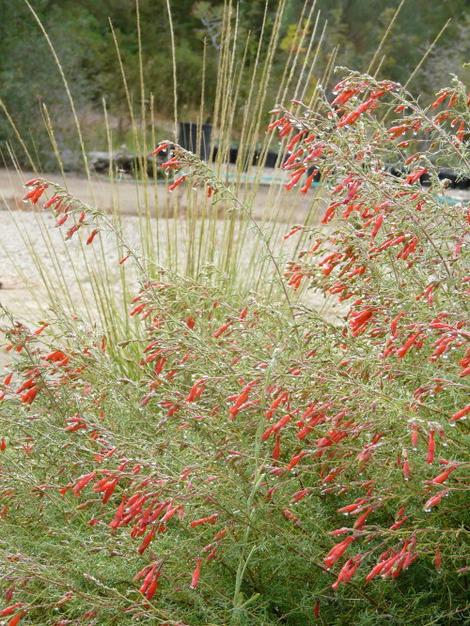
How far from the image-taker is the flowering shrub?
183 centimetres

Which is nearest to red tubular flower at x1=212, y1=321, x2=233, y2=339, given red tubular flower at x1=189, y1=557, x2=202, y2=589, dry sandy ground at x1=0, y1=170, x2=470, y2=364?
red tubular flower at x1=189, y1=557, x2=202, y2=589

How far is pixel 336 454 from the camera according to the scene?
79.8 inches

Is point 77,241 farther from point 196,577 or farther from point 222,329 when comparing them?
point 196,577

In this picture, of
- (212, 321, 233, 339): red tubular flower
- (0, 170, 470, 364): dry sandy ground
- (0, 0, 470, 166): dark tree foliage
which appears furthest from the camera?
(0, 0, 470, 166): dark tree foliage

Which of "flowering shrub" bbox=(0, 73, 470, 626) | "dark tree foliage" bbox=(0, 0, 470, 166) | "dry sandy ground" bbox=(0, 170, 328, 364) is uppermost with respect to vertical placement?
"flowering shrub" bbox=(0, 73, 470, 626)

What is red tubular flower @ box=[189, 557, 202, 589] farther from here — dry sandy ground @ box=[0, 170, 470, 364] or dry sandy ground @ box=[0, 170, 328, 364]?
dry sandy ground @ box=[0, 170, 328, 364]

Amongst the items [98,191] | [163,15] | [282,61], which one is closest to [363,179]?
[98,191]

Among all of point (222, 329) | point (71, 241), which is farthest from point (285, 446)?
point (71, 241)

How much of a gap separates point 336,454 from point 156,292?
1.91 feet

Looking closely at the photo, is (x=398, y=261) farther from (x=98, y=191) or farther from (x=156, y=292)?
(x=98, y=191)

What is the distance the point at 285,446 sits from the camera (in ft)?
7.50

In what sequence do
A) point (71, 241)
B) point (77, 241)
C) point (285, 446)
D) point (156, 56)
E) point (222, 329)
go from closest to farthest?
point (222, 329), point (285, 446), point (71, 241), point (77, 241), point (156, 56)

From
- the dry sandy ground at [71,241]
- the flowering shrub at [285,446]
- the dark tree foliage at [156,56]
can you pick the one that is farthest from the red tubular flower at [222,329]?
→ the dark tree foliage at [156,56]

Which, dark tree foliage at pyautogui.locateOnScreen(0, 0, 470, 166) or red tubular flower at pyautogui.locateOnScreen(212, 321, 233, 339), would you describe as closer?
red tubular flower at pyautogui.locateOnScreen(212, 321, 233, 339)
